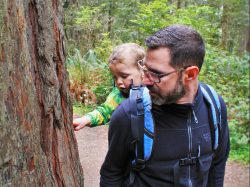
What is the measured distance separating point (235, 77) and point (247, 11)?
17.1 ft

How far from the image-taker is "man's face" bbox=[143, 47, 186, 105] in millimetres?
1873

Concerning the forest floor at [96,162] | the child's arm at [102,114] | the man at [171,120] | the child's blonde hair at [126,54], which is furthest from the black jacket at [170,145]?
the forest floor at [96,162]

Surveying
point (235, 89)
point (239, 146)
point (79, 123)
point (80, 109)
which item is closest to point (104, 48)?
point (80, 109)

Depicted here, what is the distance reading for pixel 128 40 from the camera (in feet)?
31.1

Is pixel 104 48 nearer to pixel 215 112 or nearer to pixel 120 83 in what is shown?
pixel 120 83

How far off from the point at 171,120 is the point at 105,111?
688 mm

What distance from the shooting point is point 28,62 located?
1466 mm

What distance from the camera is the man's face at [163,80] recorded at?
1.87 m

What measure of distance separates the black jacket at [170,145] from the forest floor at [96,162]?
115 inches

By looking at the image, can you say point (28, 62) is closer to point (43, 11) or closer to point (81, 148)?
point (43, 11)

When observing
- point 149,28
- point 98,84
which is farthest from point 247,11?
point 98,84

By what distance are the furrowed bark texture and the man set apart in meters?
0.31

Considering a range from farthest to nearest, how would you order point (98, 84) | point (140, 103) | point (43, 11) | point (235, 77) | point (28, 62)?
point (98, 84)
point (235, 77)
point (140, 103)
point (43, 11)
point (28, 62)

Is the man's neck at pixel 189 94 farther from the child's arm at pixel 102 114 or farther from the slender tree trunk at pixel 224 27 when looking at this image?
the slender tree trunk at pixel 224 27
